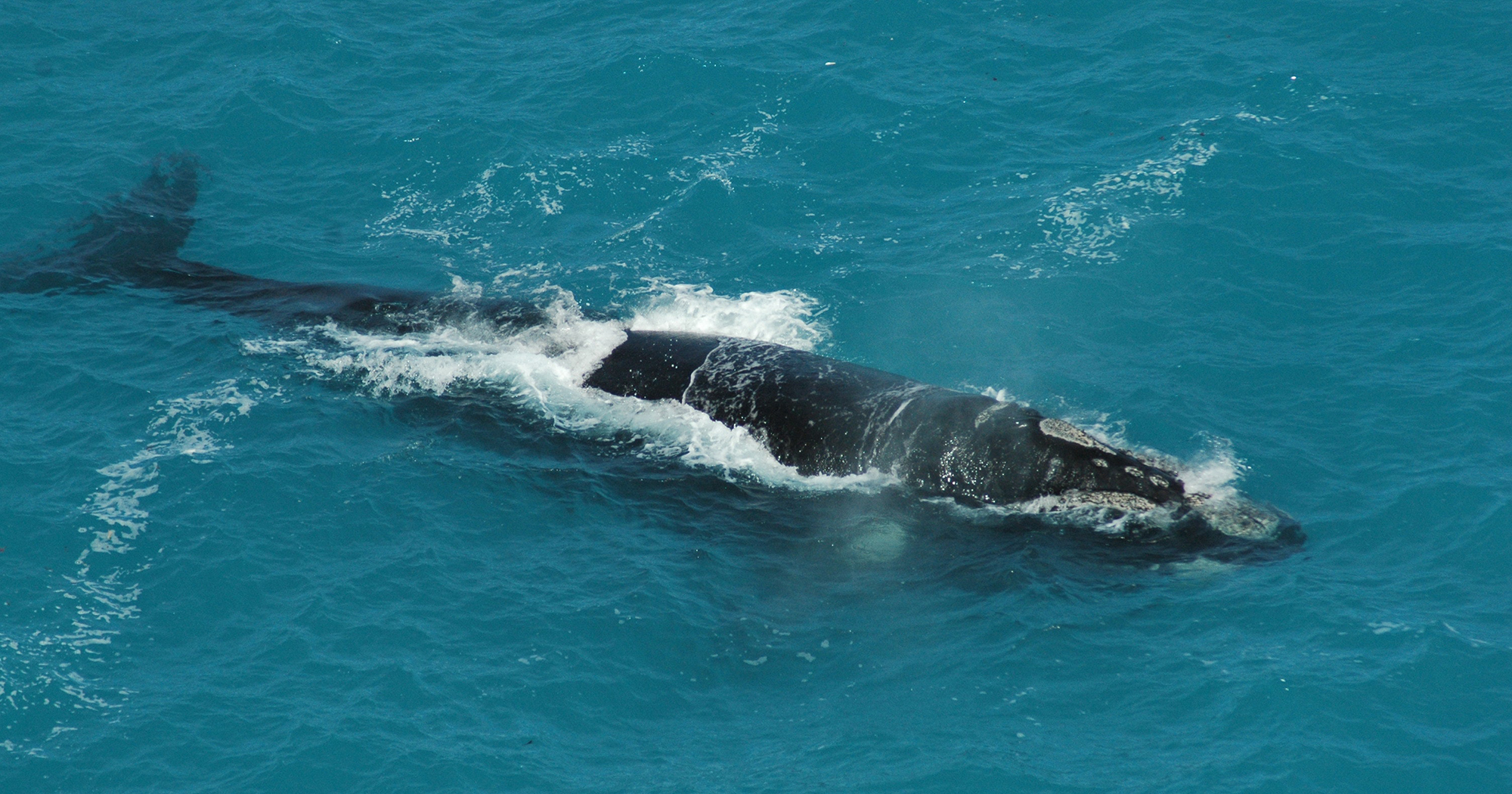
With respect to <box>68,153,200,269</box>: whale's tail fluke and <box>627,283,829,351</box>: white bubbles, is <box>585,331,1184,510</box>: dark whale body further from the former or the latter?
<box>68,153,200,269</box>: whale's tail fluke

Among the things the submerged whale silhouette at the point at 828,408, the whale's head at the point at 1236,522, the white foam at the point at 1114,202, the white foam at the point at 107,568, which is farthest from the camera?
the white foam at the point at 1114,202

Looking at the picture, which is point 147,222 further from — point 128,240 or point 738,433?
point 738,433

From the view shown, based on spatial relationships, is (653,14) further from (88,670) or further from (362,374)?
(88,670)

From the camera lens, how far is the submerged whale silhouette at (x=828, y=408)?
22.7 metres

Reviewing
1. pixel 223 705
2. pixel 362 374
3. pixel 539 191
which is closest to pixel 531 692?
pixel 223 705

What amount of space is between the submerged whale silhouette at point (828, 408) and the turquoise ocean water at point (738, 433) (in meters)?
0.78

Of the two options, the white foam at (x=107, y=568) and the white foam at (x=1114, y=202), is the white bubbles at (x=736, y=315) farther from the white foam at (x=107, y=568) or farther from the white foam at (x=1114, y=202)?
the white foam at (x=107, y=568)

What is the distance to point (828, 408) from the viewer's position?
25.2 meters

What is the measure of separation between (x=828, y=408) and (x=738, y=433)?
2.08 metres

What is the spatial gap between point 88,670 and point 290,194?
64.6ft

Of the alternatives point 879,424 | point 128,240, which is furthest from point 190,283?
point 879,424

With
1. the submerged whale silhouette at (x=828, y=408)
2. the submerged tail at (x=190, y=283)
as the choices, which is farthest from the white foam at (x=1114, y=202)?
the submerged tail at (x=190, y=283)

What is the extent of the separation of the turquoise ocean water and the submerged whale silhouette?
0.78m

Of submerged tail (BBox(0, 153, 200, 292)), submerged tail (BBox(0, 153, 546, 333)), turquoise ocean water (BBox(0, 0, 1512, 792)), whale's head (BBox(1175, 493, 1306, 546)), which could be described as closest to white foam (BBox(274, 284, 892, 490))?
turquoise ocean water (BBox(0, 0, 1512, 792))
